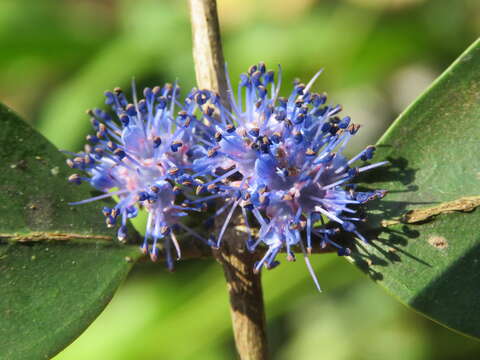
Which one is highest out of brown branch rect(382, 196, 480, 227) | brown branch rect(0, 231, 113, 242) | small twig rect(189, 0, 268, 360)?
brown branch rect(382, 196, 480, 227)

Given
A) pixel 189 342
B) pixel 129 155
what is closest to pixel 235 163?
pixel 129 155

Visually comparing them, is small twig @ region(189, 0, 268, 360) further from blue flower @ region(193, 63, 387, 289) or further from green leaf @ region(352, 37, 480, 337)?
green leaf @ region(352, 37, 480, 337)

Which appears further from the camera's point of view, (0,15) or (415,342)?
(0,15)

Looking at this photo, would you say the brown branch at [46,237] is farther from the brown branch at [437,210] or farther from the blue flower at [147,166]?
the brown branch at [437,210]

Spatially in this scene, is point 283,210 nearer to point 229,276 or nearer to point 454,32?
point 229,276

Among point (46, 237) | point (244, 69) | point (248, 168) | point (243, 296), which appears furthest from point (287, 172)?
point (244, 69)

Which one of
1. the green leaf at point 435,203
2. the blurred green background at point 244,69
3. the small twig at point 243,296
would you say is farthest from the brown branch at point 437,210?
the blurred green background at point 244,69

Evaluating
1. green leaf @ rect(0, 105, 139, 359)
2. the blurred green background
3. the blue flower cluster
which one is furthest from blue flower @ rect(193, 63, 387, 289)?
the blurred green background
